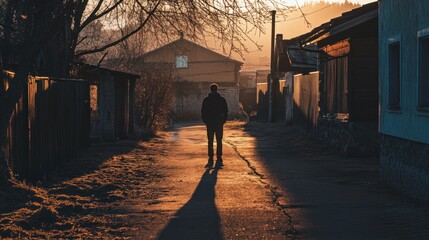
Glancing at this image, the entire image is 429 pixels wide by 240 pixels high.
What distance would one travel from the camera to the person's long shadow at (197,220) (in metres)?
7.65

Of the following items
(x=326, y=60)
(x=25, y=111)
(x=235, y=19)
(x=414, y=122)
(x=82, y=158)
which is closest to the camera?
(x=414, y=122)

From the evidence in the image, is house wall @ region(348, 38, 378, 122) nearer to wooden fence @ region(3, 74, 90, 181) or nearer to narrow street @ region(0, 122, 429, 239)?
narrow street @ region(0, 122, 429, 239)

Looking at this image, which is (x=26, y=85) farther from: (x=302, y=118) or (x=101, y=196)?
(x=302, y=118)

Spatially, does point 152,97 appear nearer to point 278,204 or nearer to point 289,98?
point 289,98

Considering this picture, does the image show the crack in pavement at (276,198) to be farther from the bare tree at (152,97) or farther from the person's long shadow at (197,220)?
the bare tree at (152,97)

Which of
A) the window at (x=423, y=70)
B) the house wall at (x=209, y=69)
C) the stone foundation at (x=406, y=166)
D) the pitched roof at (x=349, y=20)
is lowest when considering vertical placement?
the stone foundation at (x=406, y=166)

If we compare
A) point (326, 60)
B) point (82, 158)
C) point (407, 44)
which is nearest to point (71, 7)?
point (407, 44)

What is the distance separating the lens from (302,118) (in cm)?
2702

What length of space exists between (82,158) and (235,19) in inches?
194

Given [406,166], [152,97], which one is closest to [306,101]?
[152,97]

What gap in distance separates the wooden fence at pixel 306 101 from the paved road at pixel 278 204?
709 cm

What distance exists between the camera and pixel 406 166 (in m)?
10.7

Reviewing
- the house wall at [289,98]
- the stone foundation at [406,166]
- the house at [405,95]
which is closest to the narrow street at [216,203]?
the stone foundation at [406,166]

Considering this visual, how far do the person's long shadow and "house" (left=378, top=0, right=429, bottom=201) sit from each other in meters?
2.82
